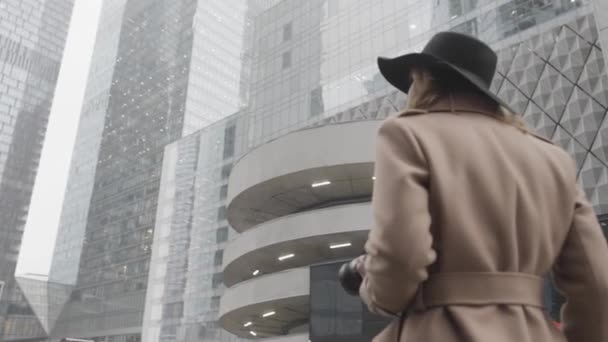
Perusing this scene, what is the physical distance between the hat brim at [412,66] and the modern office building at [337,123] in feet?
30.5

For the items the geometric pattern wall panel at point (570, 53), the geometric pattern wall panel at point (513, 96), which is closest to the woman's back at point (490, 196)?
the geometric pattern wall panel at point (513, 96)

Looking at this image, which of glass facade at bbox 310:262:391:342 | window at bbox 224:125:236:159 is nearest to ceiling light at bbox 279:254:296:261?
glass facade at bbox 310:262:391:342

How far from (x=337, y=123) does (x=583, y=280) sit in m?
19.2

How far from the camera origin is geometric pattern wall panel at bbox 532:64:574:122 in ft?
72.2

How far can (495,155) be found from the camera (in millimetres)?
1811

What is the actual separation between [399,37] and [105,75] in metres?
84.8

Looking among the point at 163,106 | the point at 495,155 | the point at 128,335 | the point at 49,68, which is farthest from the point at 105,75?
the point at 495,155

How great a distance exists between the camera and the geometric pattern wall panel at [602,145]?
20.4 metres

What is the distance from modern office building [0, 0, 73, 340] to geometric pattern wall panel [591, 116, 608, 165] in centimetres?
9652

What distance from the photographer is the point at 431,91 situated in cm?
200

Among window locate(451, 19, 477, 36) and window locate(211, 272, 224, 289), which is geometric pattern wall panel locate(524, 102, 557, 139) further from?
window locate(211, 272, 224, 289)

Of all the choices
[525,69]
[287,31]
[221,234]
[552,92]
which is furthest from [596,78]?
[221,234]

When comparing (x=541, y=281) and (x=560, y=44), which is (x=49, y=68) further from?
(x=541, y=281)

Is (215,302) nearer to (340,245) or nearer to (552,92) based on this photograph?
(340,245)
